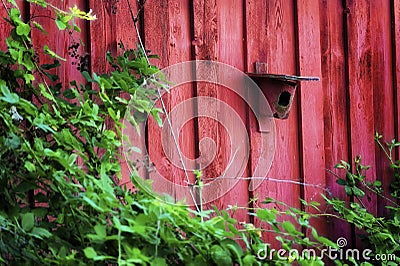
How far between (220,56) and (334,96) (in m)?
0.68

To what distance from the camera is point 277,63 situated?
2793mm

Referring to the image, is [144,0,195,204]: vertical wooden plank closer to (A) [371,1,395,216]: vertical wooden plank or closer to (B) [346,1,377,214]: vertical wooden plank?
(B) [346,1,377,214]: vertical wooden plank

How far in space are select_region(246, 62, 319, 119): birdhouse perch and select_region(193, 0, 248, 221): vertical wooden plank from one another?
10 centimetres

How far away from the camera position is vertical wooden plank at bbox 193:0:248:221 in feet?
8.41

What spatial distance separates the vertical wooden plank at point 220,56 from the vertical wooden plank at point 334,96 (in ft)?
1.62

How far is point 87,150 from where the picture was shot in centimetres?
182

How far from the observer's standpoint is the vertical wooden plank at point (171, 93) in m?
2.44

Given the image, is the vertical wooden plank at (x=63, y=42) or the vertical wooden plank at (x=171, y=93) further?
the vertical wooden plank at (x=171, y=93)

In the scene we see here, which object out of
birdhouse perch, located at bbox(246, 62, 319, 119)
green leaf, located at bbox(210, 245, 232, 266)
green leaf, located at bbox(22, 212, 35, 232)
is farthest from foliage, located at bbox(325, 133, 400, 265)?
green leaf, located at bbox(22, 212, 35, 232)

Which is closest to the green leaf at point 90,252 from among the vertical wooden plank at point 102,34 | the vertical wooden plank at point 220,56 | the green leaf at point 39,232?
the green leaf at point 39,232

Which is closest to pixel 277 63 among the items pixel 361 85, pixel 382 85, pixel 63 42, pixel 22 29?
pixel 361 85

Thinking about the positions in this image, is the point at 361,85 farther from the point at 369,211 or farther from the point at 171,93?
the point at 171,93

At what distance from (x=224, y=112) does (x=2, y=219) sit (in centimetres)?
130

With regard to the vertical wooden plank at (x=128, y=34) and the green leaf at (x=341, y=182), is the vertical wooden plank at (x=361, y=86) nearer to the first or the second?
the green leaf at (x=341, y=182)
